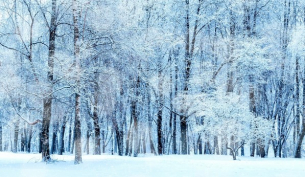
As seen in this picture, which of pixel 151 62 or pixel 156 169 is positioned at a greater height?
pixel 151 62

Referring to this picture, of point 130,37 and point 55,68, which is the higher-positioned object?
point 130,37

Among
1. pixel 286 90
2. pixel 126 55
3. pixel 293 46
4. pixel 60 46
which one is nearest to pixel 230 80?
pixel 293 46

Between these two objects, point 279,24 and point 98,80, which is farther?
point 279,24

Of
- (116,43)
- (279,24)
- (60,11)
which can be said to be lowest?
(116,43)

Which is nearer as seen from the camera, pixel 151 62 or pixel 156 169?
pixel 156 169

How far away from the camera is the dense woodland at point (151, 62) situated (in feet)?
51.1

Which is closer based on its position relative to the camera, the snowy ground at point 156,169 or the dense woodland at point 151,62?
the snowy ground at point 156,169

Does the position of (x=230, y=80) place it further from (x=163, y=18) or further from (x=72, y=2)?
(x=72, y=2)

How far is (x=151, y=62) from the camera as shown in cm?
2373

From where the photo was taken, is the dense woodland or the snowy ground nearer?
the snowy ground

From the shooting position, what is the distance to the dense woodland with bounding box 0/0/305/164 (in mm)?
15570

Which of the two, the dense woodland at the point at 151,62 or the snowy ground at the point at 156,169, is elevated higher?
the dense woodland at the point at 151,62

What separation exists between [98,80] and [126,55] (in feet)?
6.40

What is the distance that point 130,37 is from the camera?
52.4ft
